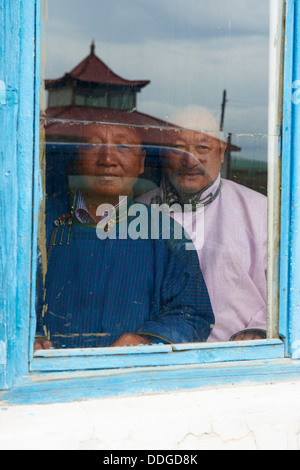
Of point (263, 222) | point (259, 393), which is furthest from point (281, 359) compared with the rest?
point (263, 222)

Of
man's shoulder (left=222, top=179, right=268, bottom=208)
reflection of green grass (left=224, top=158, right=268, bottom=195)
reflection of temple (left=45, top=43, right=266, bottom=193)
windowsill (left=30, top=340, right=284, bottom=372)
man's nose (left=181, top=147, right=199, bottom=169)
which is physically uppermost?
reflection of temple (left=45, top=43, right=266, bottom=193)

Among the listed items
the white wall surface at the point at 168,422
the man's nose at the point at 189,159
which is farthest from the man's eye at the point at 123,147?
the white wall surface at the point at 168,422

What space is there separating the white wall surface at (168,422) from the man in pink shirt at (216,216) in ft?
1.18

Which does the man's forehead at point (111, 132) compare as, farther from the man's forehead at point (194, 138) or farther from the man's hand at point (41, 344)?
the man's hand at point (41, 344)

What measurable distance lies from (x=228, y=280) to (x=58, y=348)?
2.76 ft

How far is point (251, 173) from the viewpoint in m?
1.85

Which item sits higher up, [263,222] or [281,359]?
[263,222]

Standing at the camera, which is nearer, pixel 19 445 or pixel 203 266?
pixel 19 445

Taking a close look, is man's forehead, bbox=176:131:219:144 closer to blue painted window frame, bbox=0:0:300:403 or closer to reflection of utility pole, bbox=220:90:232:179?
reflection of utility pole, bbox=220:90:232:179

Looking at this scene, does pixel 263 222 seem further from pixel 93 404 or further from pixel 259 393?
pixel 93 404

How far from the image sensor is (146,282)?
1854 millimetres

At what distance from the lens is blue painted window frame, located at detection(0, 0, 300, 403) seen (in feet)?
3.89

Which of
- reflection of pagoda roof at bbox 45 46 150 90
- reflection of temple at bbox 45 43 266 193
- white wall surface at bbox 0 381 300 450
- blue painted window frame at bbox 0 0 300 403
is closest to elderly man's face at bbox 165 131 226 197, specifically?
reflection of temple at bbox 45 43 266 193

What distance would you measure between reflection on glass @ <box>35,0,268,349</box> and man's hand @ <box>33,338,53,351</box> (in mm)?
Answer: 134
